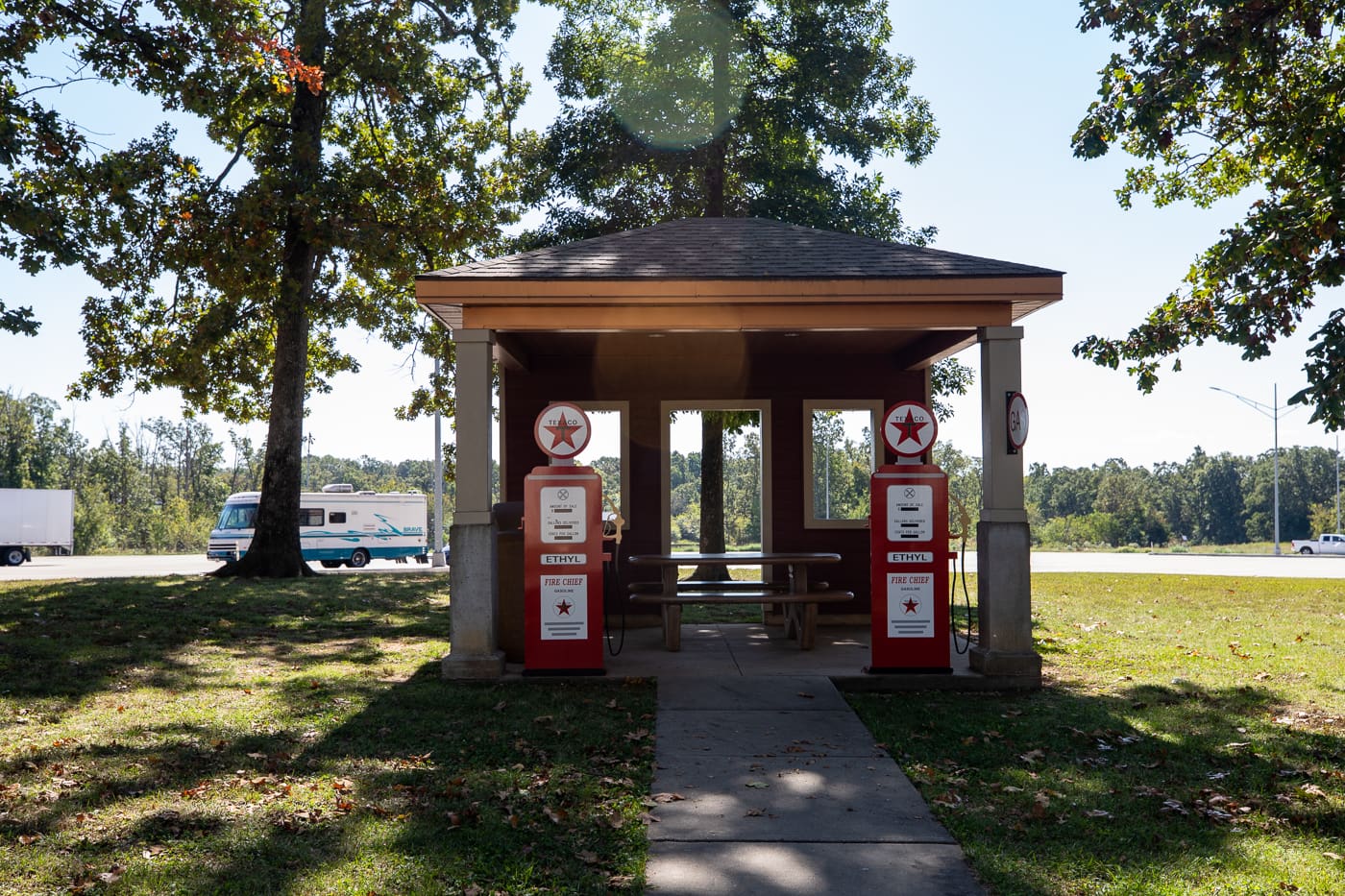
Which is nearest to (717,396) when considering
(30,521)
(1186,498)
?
(30,521)

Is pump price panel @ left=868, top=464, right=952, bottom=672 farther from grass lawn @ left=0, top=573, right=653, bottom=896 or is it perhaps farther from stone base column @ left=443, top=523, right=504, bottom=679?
stone base column @ left=443, top=523, right=504, bottom=679

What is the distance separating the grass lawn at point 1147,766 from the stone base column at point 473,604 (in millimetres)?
2986

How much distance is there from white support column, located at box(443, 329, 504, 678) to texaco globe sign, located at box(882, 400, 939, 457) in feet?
10.5

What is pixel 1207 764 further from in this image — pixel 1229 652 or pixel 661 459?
pixel 661 459

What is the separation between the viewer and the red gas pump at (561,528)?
784 centimetres

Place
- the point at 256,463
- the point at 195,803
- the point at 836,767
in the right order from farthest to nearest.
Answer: the point at 256,463, the point at 836,767, the point at 195,803

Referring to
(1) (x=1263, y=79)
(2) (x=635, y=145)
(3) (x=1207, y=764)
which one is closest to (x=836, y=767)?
(3) (x=1207, y=764)

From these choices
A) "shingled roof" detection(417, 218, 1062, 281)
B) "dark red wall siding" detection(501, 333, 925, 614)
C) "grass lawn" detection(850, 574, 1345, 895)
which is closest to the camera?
"grass lawn" detection(850, 574, 1345, 895)

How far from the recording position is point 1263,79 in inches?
453

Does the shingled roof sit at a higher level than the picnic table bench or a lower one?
higher

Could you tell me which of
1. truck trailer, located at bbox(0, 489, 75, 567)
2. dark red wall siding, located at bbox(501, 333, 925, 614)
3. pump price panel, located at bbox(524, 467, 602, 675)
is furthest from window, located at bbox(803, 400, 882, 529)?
truck trailer, located at bbox(0, 489, 75, 567)

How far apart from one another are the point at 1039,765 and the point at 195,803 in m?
4.46

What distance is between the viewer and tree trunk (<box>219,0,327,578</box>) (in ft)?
55.8

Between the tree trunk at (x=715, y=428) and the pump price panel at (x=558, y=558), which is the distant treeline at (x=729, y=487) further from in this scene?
the pump price panel at (x=558, y=558)
